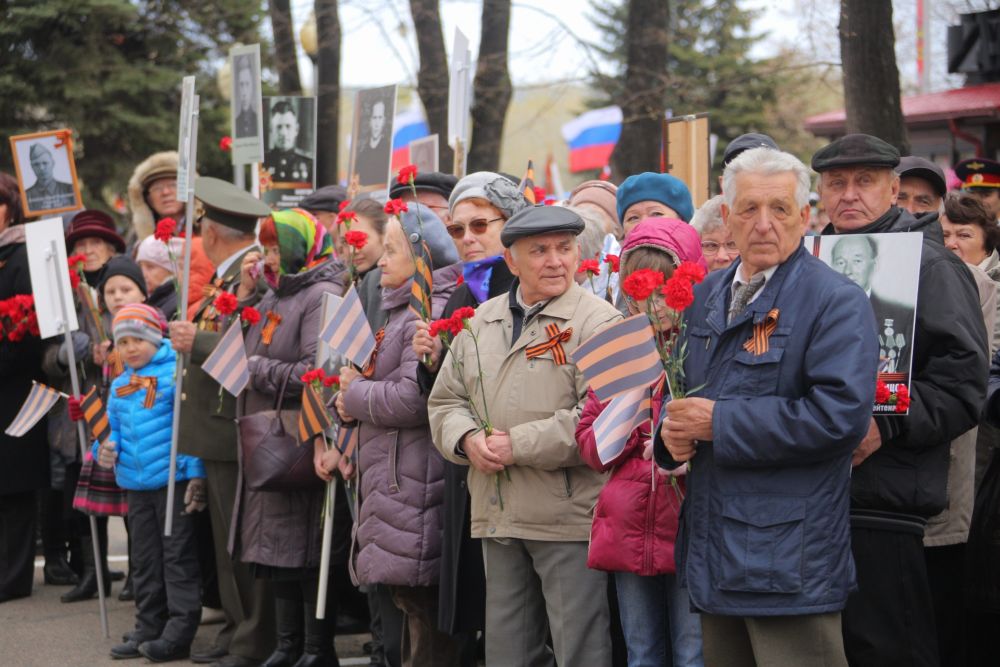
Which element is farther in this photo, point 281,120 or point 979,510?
Result: point 281,120

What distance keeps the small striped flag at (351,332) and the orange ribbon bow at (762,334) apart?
2.28m

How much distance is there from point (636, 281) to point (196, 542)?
417 centimetres

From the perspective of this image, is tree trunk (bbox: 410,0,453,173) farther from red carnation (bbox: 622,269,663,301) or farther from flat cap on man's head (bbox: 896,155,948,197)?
red carnation (bbox: 622,269,663,301)

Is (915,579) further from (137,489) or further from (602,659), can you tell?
(137,489)

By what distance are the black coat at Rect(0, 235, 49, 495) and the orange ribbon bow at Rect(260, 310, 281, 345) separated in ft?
9.57

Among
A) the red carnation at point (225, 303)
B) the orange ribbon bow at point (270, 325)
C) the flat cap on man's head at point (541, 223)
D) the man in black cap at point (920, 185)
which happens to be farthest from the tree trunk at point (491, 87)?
the flat cap on man's head at point (541, 223)

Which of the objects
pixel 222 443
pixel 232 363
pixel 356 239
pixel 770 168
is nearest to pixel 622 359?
pixel 770 168

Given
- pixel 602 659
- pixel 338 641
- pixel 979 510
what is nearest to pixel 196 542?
pixel 338 641

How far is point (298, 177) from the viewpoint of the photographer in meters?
11.3

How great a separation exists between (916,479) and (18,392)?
21.1 feet

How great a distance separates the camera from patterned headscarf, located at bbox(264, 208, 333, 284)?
6.50 m

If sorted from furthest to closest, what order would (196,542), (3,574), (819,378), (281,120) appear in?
(281,120) < (3,574) < (196,542) < (819,378)

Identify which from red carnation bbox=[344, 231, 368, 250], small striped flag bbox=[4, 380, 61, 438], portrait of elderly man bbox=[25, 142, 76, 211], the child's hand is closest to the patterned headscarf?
red carnation bbox=[344, 231, 368, 250]

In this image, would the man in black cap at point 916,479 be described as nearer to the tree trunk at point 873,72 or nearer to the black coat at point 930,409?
the black coat at point 930,409
